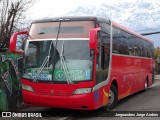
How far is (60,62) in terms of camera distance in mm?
10625

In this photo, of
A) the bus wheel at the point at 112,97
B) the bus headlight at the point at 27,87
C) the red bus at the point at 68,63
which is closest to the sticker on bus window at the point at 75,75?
the red bus at the point at 68,63

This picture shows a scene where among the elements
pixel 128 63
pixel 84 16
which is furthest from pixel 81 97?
pixel 128 63

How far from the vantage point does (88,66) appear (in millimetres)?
10516

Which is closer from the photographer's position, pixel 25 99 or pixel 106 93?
pixel 25 99

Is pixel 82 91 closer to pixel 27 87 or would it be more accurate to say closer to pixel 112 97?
pixel 27 87

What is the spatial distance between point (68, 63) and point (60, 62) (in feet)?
0.77

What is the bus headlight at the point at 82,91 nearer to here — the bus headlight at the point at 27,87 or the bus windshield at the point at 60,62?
the bus windshield at the point at 60,62

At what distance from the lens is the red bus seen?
10.4 m

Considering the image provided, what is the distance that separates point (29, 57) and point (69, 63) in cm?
131

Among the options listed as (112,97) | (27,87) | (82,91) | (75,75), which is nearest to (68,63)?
(75,75)

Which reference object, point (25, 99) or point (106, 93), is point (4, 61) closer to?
point (25, 99)

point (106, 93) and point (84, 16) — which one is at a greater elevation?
point (84, 16)

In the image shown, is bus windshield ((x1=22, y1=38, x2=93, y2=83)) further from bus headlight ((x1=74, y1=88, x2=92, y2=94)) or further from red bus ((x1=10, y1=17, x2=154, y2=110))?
bus headlight ((x1=74, y1=88, x2=92, y2=94))

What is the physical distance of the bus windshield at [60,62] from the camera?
10469 millimetres
